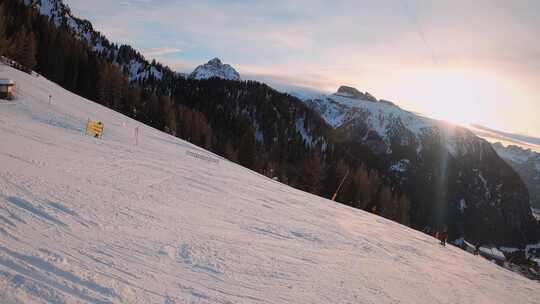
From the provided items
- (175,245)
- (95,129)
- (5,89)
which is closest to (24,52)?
(5,89)

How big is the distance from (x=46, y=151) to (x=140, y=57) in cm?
19282

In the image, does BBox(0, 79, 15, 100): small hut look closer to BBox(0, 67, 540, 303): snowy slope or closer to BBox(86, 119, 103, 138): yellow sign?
BBox(86, 119, 103, 138): yellow sign

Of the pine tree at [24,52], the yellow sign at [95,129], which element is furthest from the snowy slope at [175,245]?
the pine tree at [24,52]

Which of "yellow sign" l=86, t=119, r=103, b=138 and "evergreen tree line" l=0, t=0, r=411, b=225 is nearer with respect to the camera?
"yellow sign" l=86, t=119, r=103, b=138

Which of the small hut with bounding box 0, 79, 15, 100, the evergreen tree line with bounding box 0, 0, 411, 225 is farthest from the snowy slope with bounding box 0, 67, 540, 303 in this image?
the evergreen tree line with bounding box 0, 0, 411, 225

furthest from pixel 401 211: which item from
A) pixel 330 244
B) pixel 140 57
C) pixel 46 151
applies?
pixel 140 57

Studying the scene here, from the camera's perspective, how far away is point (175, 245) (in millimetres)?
7184

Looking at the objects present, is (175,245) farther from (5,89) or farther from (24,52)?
(24,52)

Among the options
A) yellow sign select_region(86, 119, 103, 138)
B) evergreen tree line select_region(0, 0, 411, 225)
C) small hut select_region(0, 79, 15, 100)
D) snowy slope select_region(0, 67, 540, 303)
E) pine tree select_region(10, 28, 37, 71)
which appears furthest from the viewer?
evergreen tree line select_region(0, 0, 411, 225)

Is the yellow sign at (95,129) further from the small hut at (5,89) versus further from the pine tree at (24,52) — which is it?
the pine tree at (24,52)

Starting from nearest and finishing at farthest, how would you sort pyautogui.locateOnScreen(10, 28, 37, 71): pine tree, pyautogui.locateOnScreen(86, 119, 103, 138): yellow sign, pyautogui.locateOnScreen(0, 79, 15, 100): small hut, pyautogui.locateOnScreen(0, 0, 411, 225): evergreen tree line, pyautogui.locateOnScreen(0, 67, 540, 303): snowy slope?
1. pyautogui.locateOnScreen(0, 67, 540, 303): snowy slope
2. pyautogui.locateOnScreen(86, 119, 103, 138): yellow sign
3. pyautogui.locateOnScreen(0, 79, 15, 100): small hut
4. pyautogui.locateOnScreen(10, 28, 37, 71): pine tree
5. pyautogui.locateOnScreen(0, 0, 411, 225): evergreen tree line

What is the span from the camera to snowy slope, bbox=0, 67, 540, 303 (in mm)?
5133

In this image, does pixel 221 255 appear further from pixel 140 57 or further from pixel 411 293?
pixel 140 57

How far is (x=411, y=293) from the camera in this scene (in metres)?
8.24
